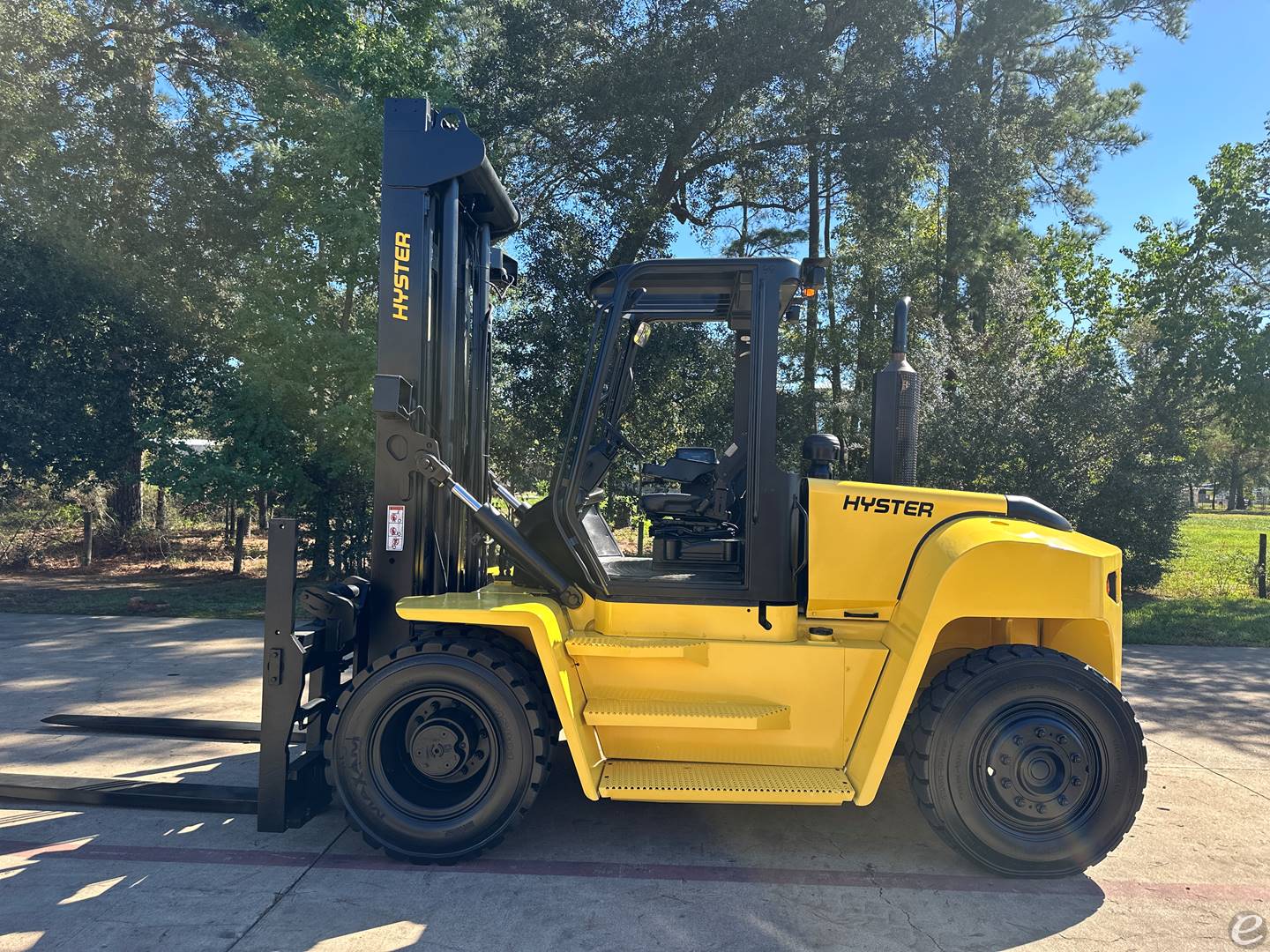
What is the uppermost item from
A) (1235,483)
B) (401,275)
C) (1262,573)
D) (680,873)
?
(1235,483)

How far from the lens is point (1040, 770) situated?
3.70 m

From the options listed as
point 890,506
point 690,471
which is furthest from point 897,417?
point 690,471

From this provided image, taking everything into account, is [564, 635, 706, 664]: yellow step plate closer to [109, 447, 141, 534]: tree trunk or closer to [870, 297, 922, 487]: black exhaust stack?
[870, 297, 922, 487]: black exhaust stack

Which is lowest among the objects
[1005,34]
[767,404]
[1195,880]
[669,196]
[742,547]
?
[1195,880]

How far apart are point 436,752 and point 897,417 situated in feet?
9.37

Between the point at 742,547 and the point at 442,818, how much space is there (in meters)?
1.99

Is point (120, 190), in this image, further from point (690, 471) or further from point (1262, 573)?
point (1262, 573)

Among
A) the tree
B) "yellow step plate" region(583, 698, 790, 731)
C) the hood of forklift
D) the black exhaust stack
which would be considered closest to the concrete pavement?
"yellow step plate" region(583, 698, 790, 731)

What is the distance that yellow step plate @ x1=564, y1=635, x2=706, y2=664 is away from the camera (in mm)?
3850

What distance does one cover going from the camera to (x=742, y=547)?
4.14 meters

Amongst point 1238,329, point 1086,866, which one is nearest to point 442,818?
point 1086,866

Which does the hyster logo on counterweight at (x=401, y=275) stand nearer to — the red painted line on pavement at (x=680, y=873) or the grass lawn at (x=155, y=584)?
the red painted line on pavement at (x=680, y=873)

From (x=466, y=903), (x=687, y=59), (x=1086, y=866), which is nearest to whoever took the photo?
(x=466, y=903)

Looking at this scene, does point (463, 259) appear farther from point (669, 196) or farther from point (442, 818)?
point (669, 196)
